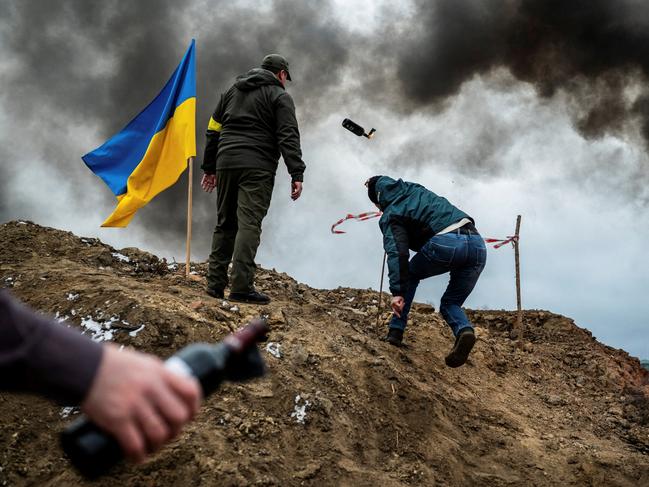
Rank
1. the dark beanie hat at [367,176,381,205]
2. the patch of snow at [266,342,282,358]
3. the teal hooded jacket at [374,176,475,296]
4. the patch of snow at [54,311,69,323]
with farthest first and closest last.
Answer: the dark beanie hat at [367,176,381,205]
the teal hooded jacket at [374,176,475,296]
the patch of snow at [266,342,282,358]
the patch of snow at [54,311,69,323]

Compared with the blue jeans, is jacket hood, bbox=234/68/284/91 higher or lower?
higher

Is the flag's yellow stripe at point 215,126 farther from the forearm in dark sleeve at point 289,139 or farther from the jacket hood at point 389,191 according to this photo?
the jacket hood at point 389,191

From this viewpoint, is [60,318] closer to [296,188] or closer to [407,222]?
[296,188]

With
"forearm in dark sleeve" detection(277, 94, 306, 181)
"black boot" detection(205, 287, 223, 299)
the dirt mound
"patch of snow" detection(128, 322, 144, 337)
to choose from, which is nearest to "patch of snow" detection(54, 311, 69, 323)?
the dirt mound

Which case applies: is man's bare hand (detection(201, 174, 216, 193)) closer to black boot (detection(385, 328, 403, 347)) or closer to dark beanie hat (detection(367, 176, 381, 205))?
dark beanie hat (detection(367, 176, 381, 205))

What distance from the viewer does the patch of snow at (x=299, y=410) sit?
4.57 meters

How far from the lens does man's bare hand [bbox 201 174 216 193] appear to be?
7.18 m

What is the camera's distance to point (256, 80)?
6.65m

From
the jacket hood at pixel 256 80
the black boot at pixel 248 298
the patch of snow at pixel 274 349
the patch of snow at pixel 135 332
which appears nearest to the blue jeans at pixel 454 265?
the black boot at pixel 248 298

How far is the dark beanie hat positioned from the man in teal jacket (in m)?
0.23

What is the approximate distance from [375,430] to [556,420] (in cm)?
299

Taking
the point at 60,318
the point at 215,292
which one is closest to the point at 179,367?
the point at 60,318

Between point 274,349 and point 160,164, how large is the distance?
3718 mm

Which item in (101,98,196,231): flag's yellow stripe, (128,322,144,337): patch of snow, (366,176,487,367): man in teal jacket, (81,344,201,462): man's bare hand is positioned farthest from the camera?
(101,98,196,231): flag's yellow stripe
